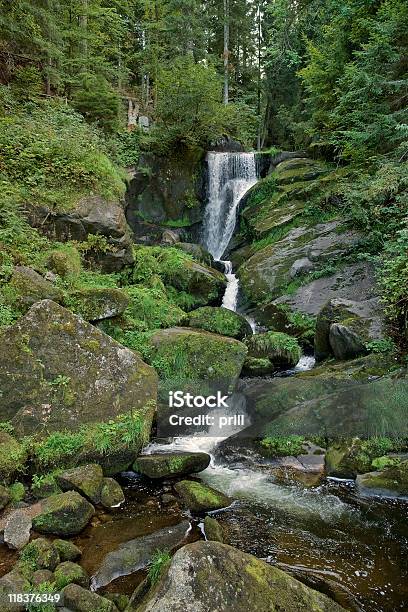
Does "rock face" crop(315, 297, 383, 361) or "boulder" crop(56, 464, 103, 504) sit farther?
"rock face" crop(315, 297, 383, 361)

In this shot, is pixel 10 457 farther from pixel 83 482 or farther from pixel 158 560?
pixel 158 560

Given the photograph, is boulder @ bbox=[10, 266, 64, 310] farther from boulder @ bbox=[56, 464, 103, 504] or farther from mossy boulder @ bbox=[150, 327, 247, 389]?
boulder @ bbox=[56, 464, 103, 504]

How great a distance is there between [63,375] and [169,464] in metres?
2.08

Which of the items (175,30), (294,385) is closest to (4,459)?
(294,385)

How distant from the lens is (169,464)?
617 centimetres

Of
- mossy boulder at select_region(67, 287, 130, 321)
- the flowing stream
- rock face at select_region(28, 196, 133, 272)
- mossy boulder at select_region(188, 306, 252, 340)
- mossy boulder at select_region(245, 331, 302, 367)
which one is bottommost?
the flowing stream

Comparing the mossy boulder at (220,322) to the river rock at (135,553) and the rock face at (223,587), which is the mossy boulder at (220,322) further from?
the rock face at (223,587)

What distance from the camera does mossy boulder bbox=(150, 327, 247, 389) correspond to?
8258mm

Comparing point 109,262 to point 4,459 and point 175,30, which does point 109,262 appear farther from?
point 175,30

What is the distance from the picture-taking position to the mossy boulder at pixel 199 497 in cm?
548

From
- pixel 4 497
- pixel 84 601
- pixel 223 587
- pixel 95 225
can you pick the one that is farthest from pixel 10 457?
pixel 95 225

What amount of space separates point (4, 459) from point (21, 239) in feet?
18.0

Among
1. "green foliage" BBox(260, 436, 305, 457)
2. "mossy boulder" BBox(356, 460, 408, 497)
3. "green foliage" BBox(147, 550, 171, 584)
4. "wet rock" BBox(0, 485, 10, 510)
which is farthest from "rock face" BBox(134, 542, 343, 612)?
"green foliage" BBox(260, 436, 305, 457)

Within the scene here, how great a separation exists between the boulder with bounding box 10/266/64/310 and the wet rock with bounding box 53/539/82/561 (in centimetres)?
435
